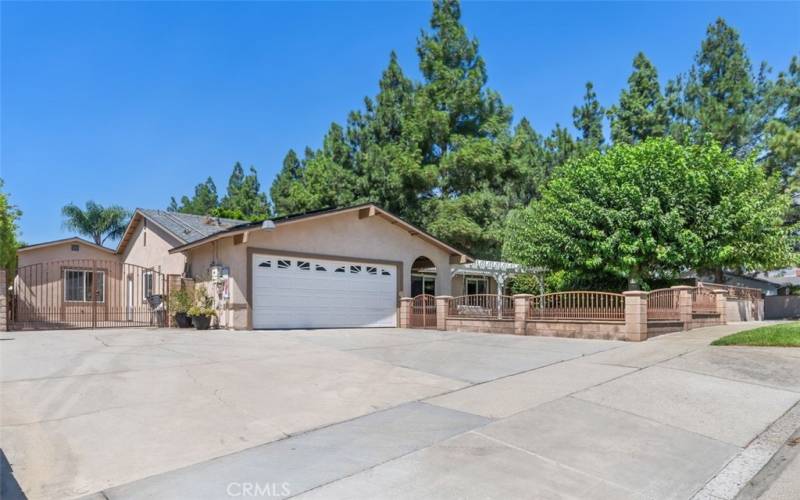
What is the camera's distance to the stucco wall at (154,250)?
1964 cm

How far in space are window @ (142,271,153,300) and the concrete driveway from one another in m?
10.8

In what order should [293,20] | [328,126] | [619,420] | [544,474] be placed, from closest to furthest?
[544,474] → [619,420] → [293,20] → [328,126]

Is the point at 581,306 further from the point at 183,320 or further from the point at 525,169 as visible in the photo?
the point at 525,169

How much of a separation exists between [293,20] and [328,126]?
67.4 ft

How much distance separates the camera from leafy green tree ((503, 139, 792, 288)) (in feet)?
53.9

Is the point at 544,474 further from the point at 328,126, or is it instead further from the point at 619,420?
the point at 328,126

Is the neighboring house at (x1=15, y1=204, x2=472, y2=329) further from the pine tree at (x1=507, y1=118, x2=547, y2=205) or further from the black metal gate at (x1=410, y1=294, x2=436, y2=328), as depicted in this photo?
the pine tree at (x1=507, y1=118, x2=547, y2=205)

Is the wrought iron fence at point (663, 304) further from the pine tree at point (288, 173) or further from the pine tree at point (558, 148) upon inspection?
the pine tree at point (288, 173)

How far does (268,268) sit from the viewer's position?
639 inches

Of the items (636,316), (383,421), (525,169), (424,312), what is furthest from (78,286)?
(525,169)

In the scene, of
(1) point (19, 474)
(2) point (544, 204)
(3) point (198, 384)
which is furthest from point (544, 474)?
(2) point (544, 204)

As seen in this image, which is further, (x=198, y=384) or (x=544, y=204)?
(x=544, y=204)

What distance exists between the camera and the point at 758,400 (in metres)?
→ 7.04

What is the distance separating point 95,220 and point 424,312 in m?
30.7
